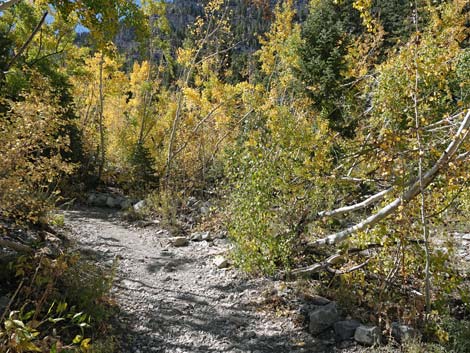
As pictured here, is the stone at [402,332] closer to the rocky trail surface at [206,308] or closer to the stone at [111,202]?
the rocky trail surface at [206,308]

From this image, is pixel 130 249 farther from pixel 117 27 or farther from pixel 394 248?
pixel 394 248

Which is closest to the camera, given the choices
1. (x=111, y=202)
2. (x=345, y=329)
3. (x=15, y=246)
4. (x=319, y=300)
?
(x=345, y=329)

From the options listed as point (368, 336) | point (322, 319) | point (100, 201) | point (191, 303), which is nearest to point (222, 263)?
point (191, 303)

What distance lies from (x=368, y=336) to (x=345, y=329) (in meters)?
0.28

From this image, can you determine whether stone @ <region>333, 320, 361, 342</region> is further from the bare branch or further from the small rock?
the small rock

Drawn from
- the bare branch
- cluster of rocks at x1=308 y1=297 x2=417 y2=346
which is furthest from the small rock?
cluster of rocks at x1=308 y1=297 x2=417 y2=346

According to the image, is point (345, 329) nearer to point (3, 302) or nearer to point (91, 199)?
point (3, 302)

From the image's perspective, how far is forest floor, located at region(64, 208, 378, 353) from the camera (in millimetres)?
3799

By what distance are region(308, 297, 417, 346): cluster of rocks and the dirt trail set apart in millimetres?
171

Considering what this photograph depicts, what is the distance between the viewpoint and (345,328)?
3875 millimetres

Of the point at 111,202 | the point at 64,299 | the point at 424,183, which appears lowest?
the point at 111,202

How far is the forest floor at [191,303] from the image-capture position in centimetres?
380

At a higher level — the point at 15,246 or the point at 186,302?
the point at 15,246

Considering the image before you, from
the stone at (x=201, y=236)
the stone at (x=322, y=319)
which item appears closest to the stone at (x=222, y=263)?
the stone at (x=201, y=236)
